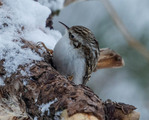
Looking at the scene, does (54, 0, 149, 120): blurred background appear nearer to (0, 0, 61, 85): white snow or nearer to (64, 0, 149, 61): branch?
(64, 0, 149, 61): branch

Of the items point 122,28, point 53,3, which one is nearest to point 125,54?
point 122,28

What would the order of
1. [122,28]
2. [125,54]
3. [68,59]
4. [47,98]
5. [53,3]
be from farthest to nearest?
[125,54] < [122,28] < [53,3] < [68,59] < [47,98]

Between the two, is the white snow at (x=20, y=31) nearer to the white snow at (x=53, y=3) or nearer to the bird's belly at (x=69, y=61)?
the bird's belly at (x=69, y=61)

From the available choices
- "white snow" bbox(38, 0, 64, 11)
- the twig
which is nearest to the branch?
the twig

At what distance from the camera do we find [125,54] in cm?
365

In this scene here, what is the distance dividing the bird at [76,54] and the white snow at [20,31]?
16 cm

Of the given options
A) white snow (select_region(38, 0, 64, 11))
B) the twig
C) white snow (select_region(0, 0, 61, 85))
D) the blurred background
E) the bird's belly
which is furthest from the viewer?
the blurred background

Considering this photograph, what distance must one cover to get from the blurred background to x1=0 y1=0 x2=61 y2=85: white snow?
3.82 ft

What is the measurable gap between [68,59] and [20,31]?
33 centimetres

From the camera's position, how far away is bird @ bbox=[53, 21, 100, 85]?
7.17 feet

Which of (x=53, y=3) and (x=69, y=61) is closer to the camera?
(x=69, y=61)

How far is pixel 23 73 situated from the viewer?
176 centimetres

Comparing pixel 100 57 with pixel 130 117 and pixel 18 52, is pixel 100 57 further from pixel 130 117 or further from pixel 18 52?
pixel 130 117

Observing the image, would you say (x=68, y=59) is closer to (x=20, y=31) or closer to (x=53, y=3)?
(x=20, y=31)
